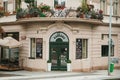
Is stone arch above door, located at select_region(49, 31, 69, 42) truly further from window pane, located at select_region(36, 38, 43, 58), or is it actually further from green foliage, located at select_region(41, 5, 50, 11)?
green foliage, located at select_region(41, 5, 50, 11)

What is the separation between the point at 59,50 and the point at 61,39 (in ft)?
3.22

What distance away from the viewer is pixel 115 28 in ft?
125

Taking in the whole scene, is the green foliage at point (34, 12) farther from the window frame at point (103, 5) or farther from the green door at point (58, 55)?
the window frame at point (103, 5)

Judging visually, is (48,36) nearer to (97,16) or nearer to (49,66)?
(49,66)

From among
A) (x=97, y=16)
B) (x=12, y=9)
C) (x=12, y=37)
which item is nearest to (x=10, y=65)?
(x=12, y=37)

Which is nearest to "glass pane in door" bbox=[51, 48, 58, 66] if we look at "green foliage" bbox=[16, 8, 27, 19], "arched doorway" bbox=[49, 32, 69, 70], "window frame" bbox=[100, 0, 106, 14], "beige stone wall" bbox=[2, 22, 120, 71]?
"arched doorway" bbox=[49, 32, 69, 70]

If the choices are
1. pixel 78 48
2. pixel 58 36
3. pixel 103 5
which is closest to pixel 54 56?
pixel 58 36

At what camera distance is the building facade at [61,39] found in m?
33.0

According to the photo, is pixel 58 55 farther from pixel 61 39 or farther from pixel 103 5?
pixel 103 5

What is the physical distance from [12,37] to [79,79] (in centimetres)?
1219

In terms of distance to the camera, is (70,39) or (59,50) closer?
(70,39)

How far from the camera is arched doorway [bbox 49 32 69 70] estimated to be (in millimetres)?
33188

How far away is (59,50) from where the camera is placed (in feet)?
109

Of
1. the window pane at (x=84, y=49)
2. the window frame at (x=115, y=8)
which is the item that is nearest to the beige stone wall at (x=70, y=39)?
the window pane at (x=84, y=49)
